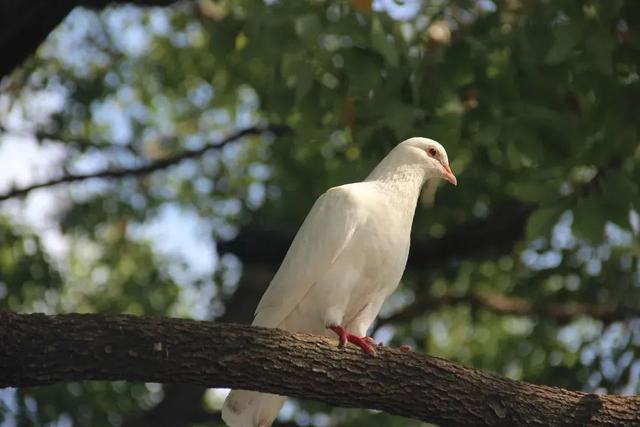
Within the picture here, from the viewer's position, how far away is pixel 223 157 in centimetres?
1121

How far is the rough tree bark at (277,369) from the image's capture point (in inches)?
148

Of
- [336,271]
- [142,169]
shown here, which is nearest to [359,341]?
[336,271]

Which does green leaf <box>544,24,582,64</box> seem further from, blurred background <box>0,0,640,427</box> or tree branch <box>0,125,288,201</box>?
tree branch <box>0,125,288,201</box>

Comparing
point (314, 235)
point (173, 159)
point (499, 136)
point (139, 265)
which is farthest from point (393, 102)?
point (139, 265)

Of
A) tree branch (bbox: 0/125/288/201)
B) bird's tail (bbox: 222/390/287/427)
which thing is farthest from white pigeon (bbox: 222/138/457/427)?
tree branch (bbox: 0/125/288/201)

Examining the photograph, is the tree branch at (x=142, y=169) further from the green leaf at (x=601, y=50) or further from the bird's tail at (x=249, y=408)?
the green leaf at (x=601, y=50)

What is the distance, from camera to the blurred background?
5.83m

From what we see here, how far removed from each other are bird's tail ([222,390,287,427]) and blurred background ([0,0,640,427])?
171cm

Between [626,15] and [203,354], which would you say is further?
[626,15]

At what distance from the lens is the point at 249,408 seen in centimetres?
489

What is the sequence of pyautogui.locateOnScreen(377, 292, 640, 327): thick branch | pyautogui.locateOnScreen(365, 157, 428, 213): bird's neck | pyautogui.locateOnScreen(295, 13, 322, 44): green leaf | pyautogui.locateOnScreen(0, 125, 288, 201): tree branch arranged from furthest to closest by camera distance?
1. pyautogui.locateOnScreen(377, 292, 640, 327): thick branch
2. pyautogui.locateOnScreen(0, 125, 288, 201): tree branch
3. pyautogui.locateOnScreen(295, 13, 322, 44): green leaf
4. pyautogui.locateOnScreen(365, 157, 428, 213): bird's neck

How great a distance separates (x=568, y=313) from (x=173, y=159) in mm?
3557

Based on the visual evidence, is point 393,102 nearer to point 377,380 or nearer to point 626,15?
point 626,15

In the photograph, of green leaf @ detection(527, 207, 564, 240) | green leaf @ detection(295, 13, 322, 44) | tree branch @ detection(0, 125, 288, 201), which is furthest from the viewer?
tree branch @ detection(0, 125, 288, 201)
